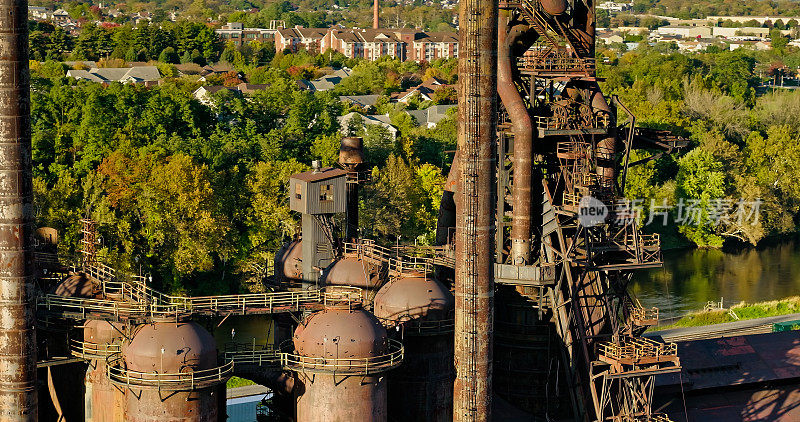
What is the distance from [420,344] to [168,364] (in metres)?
9.82

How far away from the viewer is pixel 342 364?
43219 millimetres

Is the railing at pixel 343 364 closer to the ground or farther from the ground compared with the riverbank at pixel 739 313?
farther from the ground

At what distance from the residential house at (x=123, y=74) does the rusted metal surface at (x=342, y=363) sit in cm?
10252

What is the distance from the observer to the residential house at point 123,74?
143 metres

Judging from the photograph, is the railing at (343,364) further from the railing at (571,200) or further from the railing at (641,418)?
the railing at (571,200)

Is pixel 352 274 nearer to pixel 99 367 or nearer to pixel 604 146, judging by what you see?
pixel 99 367

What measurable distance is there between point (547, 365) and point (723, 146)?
56.1 metres

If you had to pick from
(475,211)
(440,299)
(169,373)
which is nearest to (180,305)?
(169,373)

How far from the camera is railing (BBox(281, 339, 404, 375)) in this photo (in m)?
43.2

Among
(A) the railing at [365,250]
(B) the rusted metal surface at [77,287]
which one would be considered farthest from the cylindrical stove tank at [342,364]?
(B) the rusted metal surface at [77,287]

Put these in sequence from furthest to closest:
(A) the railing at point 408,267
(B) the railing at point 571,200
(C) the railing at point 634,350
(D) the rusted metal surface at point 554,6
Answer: (D) the rusted metal surface at point 554,6 → (B) the railing at point 571,200 → (C) the railing at point 634,350 → (A) the railing at point 408,267

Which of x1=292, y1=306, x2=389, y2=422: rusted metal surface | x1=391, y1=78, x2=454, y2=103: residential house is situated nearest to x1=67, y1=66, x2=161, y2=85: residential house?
x1=391, y1=78, x2=454, y2=103: residential house

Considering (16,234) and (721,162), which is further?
(721,162)

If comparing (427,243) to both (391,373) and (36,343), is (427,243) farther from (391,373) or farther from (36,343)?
(36,343)
